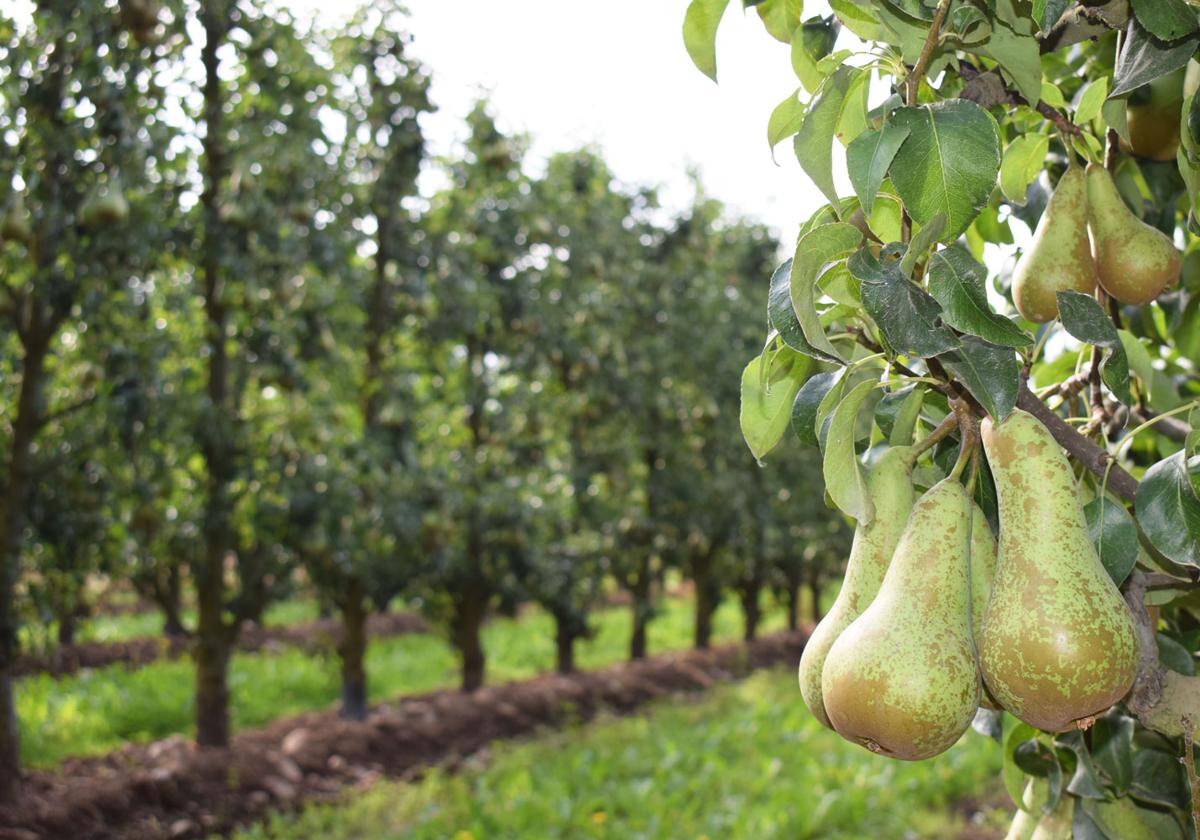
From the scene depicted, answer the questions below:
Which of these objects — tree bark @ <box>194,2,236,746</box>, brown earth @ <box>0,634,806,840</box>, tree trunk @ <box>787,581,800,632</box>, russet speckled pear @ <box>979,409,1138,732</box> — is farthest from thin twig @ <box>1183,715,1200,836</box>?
tree trunk @ <box>787,581,800,632</box>

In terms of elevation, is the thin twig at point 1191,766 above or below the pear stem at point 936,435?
below

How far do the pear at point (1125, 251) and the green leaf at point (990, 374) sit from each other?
315 mm

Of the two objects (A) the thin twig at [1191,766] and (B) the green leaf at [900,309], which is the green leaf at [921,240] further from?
(A) the thin twig at [1191,766]

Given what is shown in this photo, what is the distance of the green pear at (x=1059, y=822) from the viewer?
121 cm

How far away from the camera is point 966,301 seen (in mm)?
858

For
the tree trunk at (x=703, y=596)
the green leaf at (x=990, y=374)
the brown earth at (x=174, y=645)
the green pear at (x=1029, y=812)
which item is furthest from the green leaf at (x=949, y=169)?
the tree trunk at (x=703, y=596)

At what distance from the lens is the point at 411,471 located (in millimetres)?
6922

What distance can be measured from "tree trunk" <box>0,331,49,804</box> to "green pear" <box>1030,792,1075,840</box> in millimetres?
4863

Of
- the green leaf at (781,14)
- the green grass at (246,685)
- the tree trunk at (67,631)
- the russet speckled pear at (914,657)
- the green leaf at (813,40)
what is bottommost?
the green grass at (246,685)

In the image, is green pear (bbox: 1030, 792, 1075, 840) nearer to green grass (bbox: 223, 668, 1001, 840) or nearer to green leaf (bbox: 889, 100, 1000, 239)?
green leaf (bbox: 889, 100, 1000, 239)

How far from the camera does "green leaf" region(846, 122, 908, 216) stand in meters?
0.84

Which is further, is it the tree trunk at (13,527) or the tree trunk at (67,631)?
the tree trunk at (67,631)

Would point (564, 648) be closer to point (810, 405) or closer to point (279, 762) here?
point (279, 762)

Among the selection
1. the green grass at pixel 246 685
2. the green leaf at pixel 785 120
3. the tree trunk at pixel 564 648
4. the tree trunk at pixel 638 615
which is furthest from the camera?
the tree trunk at pixel 638 615
